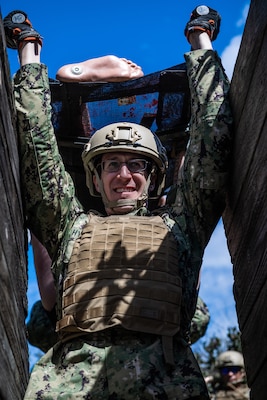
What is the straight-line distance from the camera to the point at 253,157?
3357mm

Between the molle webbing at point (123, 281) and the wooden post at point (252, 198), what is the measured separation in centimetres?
35

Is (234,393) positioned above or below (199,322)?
below

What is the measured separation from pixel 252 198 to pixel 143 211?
0.93 m

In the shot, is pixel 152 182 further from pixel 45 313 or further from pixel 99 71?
pixel 45 313

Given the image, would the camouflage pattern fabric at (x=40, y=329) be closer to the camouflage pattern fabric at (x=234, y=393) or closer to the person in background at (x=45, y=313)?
the person in background at (x=45, y=313)

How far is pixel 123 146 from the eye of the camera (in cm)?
425

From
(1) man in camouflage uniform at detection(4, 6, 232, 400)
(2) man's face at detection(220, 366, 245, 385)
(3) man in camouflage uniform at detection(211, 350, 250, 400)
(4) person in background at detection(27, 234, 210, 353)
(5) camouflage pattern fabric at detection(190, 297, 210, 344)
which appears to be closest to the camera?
(1) man in camouflage uniform at detection(4, 6, 232, 400)

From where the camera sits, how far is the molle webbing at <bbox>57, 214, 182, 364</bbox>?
135 inches

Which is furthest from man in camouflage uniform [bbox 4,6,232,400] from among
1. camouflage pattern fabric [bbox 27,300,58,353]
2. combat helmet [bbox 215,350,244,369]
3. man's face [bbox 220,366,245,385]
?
combat helmet [bbox 215,350,244,369]

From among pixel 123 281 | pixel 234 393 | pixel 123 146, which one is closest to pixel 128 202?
pixel 123 146

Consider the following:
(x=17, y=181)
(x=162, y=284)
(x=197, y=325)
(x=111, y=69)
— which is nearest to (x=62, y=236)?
(x=17, y=181)

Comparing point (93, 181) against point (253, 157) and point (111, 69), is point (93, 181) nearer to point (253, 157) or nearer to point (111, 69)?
→ point (111, 69)

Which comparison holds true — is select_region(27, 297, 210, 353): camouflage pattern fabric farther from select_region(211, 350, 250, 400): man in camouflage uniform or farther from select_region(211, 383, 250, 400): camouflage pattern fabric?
select_region(211, 350, 250, 400): man in camouflage uniform

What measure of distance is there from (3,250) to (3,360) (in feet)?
1.53
